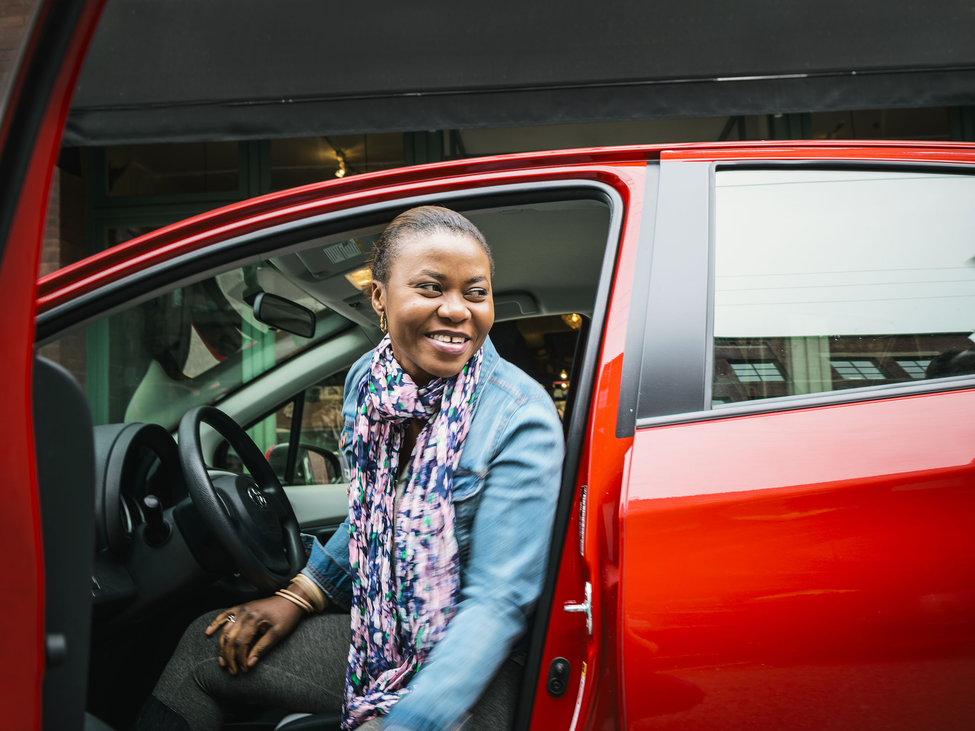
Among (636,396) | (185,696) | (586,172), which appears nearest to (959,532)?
(636,396)

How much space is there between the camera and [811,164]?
113 centimetres

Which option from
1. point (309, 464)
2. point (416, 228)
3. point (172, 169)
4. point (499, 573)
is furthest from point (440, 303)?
point (172, 169)

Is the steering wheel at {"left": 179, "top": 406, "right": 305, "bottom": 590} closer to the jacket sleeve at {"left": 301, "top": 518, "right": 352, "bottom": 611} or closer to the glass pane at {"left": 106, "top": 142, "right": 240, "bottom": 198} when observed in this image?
the jacket sleeve at {"left": 301, "top": 518, "right": 352, "bottom": 611}

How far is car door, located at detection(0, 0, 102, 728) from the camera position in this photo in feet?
1.77

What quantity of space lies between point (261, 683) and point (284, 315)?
3.82ft

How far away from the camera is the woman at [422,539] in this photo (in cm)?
100

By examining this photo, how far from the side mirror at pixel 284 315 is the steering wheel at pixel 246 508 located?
39cm

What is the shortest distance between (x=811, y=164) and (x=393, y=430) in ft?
2.96

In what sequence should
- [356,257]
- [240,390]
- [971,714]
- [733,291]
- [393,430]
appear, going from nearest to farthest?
[971,714]
[733,291]
[393,430]
[356,257]
[240,390]

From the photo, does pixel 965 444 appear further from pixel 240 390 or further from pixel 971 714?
pixel 240 390

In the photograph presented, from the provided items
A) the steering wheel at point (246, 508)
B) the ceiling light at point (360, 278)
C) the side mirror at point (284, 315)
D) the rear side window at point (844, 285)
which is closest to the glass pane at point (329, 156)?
the side mirror at point (284, 315)

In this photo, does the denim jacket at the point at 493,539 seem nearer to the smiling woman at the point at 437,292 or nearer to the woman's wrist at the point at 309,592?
the smiling woman at the point at 437,292

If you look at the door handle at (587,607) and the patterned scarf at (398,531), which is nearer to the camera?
the door handle at (587,607)

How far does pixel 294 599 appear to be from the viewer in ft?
4.51
